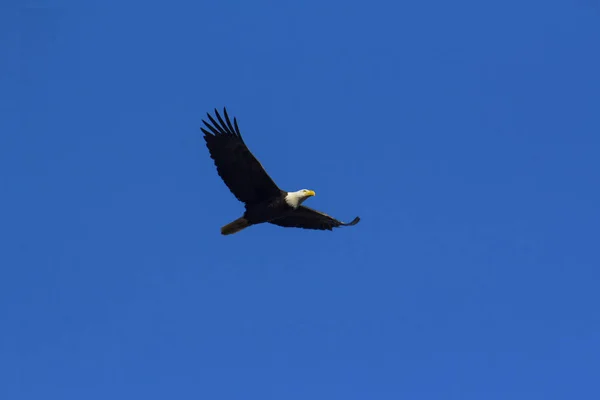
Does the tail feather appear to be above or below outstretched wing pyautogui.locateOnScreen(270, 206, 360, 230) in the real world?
below

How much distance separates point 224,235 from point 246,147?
279 cm

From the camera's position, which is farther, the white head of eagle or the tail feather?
the tail feather

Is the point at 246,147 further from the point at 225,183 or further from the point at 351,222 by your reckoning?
the point at 351,222

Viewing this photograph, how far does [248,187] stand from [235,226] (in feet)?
4.03

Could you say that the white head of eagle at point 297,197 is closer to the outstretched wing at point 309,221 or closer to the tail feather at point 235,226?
the outstretched wing at point 309,221

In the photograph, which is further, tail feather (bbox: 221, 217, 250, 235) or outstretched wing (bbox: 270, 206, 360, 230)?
outstretched wing (bbox: 270, 206, 360, 230)

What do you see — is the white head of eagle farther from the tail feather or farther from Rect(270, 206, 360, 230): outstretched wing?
the tail feather

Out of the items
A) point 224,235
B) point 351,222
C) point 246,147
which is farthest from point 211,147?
point 351,222

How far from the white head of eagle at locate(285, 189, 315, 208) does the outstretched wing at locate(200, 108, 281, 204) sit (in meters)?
0.35

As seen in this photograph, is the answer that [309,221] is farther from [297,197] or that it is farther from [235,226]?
[235,226]

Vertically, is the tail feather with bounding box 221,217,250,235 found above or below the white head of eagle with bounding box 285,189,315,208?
below

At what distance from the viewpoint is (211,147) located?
85.4 feet

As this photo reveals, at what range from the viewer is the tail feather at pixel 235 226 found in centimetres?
2701

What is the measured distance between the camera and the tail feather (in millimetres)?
27006
